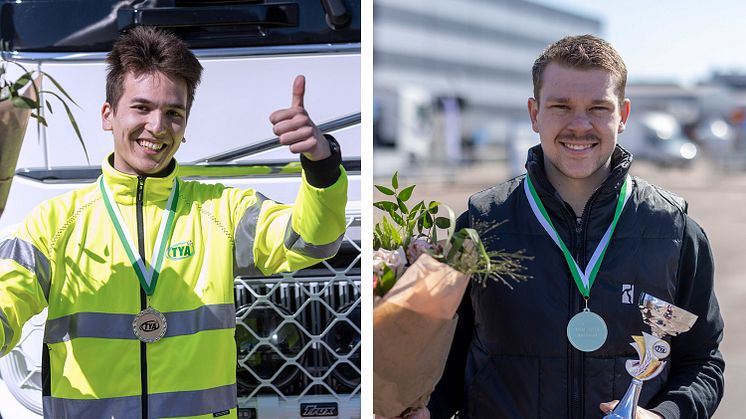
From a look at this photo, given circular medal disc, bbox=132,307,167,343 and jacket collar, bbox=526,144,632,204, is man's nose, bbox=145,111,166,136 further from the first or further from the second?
jacket collar, bbox=526,144,632,204

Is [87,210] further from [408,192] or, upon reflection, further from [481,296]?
[481,296]

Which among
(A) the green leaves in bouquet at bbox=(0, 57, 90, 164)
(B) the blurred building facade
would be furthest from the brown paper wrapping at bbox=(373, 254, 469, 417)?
(B) the blurred building facade

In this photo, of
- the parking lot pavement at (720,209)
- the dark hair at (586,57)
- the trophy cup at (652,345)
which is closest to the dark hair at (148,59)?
the dark hair at (586,57)

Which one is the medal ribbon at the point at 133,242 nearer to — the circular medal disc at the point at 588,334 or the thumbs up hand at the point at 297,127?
the thumbs up hand at the point at 297,127

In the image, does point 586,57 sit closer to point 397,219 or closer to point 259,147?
point 397,219

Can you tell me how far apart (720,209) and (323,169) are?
1411 cm

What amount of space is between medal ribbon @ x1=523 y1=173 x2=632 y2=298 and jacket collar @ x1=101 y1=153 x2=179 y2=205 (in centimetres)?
93

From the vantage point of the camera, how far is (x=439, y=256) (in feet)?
6.57

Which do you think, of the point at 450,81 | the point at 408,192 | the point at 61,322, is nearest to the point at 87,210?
the point at 61,322

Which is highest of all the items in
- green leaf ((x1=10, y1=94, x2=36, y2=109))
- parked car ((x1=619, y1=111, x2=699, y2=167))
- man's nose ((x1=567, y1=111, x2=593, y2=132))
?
parked car ((x1=619, y1=111, x2=699, y2=167))

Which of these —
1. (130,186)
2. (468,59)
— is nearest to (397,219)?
(130,186)

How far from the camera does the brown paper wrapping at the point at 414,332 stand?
6.36 ft

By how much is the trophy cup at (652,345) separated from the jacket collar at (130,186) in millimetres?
1218

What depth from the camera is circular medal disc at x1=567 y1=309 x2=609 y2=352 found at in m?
2.08
